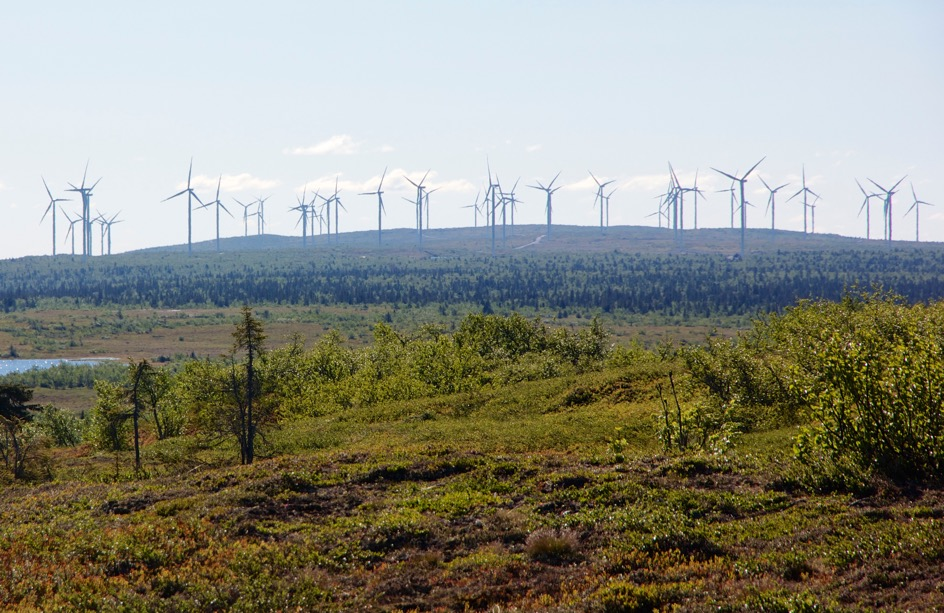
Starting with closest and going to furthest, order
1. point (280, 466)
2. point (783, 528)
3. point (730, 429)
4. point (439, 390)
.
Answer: point (783, 528)
point (280, 466)
point (730, 429)
point (439, 390)

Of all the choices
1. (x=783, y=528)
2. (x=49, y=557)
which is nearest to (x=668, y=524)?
(x=783, y=528)

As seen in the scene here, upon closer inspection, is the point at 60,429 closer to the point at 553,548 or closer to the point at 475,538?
the point at 475,538

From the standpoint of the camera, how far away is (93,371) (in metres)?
174

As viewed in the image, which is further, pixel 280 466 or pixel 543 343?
pixel 543 343

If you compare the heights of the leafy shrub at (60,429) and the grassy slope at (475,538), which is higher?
the grassy slope at (475,538)

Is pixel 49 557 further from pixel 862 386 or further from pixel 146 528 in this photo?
pixel 862 386

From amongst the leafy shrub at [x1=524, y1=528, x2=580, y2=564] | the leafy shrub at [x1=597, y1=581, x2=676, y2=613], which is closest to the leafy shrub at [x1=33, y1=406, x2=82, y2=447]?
the leafy shrub at [x1=524, y1=528, x2=580, y2=564]

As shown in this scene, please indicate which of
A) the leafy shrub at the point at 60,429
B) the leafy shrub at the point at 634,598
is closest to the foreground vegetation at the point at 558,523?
the leafy shrub at the point at 634,598

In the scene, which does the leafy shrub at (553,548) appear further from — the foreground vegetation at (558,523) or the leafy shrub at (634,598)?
the leafy shrub at (634,598)

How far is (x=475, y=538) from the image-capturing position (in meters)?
22.1

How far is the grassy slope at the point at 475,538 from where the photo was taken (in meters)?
17.2

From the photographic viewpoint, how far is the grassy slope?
56.5ft

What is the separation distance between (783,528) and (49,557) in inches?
719

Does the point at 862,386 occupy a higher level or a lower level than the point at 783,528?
higher
